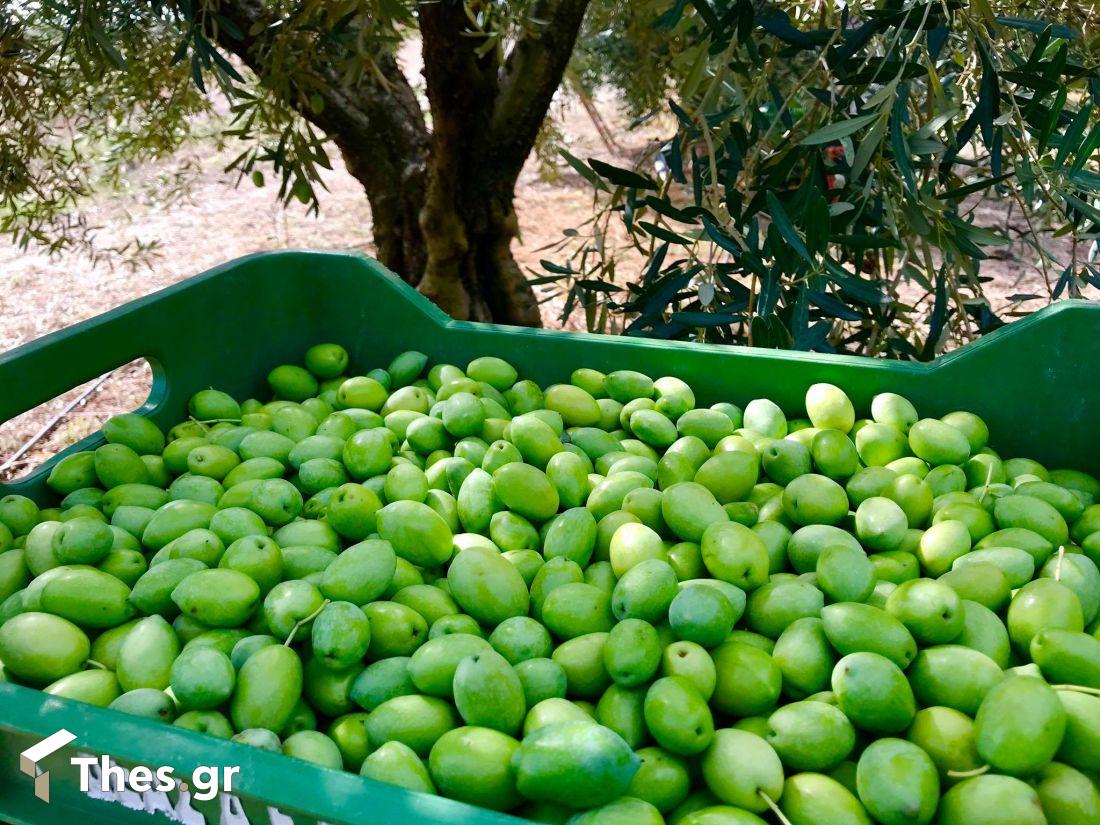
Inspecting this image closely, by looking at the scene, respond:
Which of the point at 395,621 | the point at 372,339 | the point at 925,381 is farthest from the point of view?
the point at 372,339

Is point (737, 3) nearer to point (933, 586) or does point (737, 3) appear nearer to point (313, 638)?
point (933, 586)

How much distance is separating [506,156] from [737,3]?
105 cm

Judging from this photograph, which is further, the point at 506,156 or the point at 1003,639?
the point at 506,156

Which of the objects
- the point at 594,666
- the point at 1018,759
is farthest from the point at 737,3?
the point at 1018,759

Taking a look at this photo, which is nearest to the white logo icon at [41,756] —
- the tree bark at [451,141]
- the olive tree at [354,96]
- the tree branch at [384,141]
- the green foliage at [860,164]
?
the olive tree at [354,96]

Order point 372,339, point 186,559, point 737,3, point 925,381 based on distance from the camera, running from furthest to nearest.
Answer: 1. point 372,339
2. point 737,3
3. point 925,381
4. point 186,559

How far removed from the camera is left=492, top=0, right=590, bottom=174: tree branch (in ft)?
8.36

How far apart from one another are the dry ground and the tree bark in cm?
37

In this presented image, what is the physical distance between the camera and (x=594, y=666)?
121 cm

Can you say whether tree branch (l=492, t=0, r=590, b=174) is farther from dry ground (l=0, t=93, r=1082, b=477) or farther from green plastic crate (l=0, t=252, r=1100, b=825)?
green plastic crate (l=0, t=252, r=1100, b=825)

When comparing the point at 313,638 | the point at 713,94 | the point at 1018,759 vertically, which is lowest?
the point at 1018,759

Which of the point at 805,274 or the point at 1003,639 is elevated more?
the point at 805,274

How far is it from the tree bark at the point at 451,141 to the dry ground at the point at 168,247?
37cm

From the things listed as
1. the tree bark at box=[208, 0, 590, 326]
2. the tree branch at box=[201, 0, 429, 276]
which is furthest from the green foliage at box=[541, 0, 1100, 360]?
the tree branch at box=[201, 0, 429, 276]
